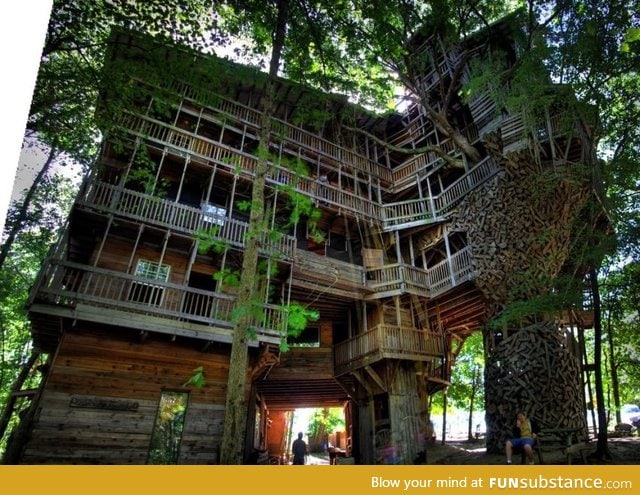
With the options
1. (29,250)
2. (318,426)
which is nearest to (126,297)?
(29,250)

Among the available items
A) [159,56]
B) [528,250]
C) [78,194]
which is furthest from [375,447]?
[159,56]

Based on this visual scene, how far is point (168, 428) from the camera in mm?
7574

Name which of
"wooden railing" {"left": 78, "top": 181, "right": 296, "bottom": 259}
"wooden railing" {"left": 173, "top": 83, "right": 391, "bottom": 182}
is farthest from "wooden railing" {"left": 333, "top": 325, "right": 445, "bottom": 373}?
"wooden railing" {"left": 173, "top": 83, "right": 391, "bottom": 182}

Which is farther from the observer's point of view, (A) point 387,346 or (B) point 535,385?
(A) point 387,346

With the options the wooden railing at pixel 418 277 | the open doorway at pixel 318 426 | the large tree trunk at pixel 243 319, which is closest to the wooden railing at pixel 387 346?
the wooden railing at pixel 418 277

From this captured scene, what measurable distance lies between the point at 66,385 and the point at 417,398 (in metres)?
8.78

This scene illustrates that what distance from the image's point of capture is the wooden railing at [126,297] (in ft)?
22.1

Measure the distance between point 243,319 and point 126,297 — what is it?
4708 millimetres

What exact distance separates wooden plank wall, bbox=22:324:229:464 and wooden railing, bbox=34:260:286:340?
0.76 meters

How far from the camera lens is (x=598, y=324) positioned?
563 centimetres

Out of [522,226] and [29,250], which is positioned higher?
[522,226]

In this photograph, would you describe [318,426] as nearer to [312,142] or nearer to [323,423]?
[323,423]

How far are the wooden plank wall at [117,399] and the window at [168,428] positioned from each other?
5.1 inches
